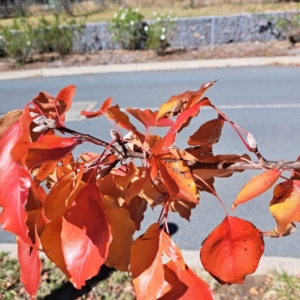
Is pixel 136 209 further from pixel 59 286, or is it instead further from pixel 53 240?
pixel 59 286

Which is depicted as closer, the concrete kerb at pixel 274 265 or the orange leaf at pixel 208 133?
the orange leaf at pixel 208 133

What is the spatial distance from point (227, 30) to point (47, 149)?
1009 centimetres

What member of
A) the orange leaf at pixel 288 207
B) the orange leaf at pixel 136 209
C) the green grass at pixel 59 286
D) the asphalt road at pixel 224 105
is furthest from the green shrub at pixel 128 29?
the orange leaf at pixel 288 207

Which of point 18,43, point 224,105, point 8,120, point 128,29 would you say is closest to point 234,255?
point 8,120

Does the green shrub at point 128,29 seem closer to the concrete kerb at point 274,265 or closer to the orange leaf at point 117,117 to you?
the concrete kerb at point 274,265

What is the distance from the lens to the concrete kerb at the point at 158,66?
798 centimetres

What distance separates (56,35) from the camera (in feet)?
31.7

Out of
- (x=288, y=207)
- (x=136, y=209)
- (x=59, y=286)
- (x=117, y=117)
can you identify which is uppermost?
(x=117, y=117)

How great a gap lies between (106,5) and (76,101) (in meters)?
14.6

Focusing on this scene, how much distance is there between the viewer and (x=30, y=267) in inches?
20.8

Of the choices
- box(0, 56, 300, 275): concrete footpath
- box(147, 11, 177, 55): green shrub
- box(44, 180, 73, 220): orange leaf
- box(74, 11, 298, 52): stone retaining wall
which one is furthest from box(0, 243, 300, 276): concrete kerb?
box(74, 11, 298, 52): stone retaining wall

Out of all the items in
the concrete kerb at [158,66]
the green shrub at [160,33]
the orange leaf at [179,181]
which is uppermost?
the orange leaf at [179,181]

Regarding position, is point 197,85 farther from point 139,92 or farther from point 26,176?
point 26,176

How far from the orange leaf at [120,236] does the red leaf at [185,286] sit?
0.08 metres
